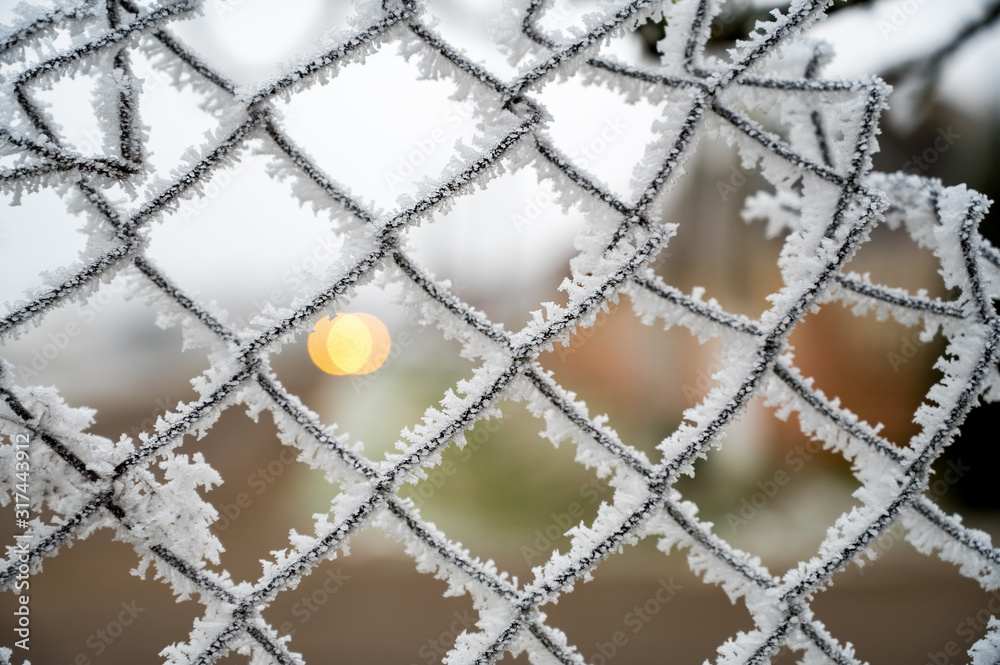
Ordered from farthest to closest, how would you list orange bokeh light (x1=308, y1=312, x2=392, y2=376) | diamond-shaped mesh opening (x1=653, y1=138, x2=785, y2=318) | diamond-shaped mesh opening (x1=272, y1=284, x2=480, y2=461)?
orange bokeh light (x1=308, y1=312, x2=392, y2=376) < diamond-shaped mesh opening (x1=272, y1=284, x2=480, y2=461) < diamond-shaped mesh opening (x1=653, y1=138, x2=785, y2=318)

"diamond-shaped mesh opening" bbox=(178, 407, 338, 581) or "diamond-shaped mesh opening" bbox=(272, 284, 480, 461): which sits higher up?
"diamond-shaped mesh opening" bbox=(272, 284, 480, 461)

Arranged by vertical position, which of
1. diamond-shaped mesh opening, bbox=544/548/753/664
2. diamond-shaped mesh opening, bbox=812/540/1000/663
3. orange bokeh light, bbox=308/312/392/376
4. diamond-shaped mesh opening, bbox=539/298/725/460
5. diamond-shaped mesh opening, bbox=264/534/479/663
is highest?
diamond-shaped mesh opening, bbox=539/298/725/460

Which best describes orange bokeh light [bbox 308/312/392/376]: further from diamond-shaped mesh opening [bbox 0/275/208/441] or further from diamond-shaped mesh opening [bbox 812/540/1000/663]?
diamond-shaped mesh opening [bbox 812/540/1000/663]

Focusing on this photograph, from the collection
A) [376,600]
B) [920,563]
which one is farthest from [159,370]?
[920,563]

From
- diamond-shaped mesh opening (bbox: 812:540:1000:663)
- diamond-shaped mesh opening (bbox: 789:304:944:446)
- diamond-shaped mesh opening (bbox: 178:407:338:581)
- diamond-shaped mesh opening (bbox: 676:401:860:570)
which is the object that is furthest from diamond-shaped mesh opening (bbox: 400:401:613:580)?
diamond-shaped mesh opening (bbox: 789:304:944:446)

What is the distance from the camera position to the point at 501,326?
0.61 metres

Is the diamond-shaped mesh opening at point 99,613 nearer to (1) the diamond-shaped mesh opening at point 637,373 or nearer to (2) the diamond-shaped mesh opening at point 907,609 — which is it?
(1) the diamond-shaped mesh opening at point 637,373

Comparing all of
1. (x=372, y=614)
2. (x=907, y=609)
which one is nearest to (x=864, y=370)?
(x=907, y=609)

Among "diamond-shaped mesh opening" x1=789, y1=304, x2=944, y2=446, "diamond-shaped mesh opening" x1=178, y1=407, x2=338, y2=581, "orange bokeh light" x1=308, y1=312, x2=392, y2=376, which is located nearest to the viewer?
"diamond-shaped mesh opening" x1=178, y1=407, x2=338, y2=581

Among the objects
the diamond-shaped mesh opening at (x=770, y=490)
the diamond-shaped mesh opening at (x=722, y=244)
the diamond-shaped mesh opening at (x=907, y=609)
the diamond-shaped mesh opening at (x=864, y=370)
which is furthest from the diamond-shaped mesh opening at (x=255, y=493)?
the diamond-shaped mesh opening at (x=864, y=370)

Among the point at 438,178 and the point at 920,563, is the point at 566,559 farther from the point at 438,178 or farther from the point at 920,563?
the point at 920,563

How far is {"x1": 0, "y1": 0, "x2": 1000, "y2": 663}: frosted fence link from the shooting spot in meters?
0.55

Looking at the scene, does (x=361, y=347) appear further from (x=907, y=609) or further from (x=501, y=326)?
(x=501, y=326)

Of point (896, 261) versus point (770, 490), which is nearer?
point (770, 490)
